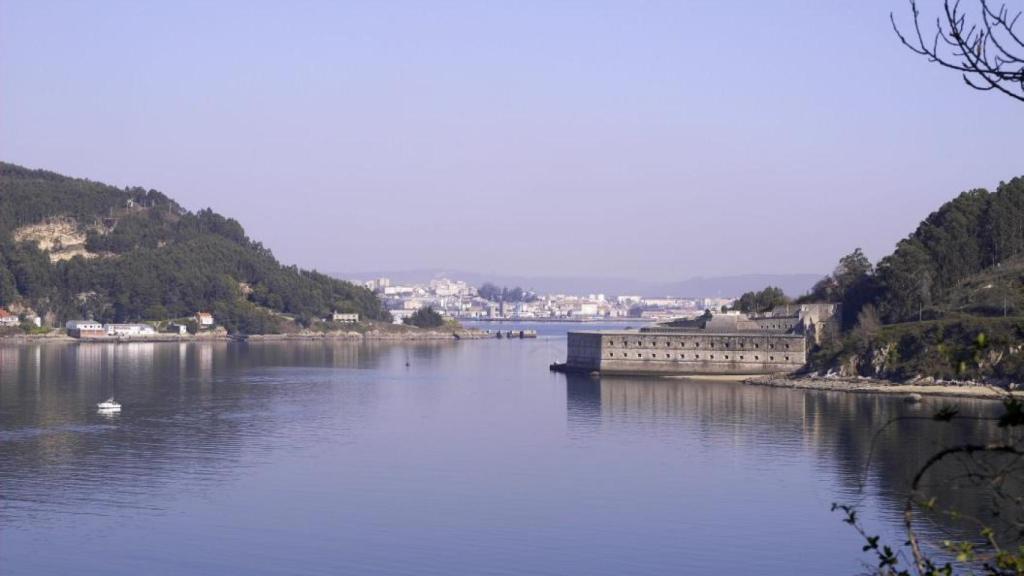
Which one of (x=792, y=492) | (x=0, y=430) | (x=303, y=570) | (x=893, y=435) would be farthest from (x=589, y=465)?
(x=0, y=430)

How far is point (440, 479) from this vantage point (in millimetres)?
26453

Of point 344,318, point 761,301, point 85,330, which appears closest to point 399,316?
point 344,318

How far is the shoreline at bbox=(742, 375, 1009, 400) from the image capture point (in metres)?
43.7

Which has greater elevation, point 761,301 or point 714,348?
point 761,301

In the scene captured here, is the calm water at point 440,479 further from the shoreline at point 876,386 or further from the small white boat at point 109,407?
the shoreline at point 876,386

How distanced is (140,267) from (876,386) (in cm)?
7479

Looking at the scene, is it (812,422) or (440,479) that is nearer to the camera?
(440,479)

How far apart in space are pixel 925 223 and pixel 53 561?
51.0 m

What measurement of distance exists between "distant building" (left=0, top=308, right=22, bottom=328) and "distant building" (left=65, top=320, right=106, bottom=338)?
151 inches

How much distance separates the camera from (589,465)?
28.9 meters

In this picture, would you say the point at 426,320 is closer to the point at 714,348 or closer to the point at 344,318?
the point at 344,318

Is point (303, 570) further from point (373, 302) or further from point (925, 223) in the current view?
point (373, 302)

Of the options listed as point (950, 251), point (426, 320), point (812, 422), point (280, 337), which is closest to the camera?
point (812, 422)

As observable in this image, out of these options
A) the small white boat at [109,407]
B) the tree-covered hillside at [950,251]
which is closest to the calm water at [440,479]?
the small white boat at [109,407]
